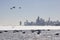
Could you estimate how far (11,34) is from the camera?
432 inches

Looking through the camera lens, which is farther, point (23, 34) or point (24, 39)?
point (23, 34)

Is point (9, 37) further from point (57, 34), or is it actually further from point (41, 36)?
point (57, 34)

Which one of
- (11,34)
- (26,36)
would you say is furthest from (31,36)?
(11,34)

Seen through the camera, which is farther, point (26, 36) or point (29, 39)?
point (26, 36)

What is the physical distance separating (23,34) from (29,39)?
1065 millimetres

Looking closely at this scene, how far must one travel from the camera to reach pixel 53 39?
33.2 ft

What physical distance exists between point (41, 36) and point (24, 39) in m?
1.26

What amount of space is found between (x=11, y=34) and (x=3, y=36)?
19.9 inches

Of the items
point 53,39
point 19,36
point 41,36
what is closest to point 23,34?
point 19,36

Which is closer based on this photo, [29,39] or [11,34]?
[29,39]

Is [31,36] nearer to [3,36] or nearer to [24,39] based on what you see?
[24,39]

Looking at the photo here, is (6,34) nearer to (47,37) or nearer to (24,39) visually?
(24,39)

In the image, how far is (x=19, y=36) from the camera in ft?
35.3

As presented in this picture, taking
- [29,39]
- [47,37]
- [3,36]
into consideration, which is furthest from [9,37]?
[47,37]
